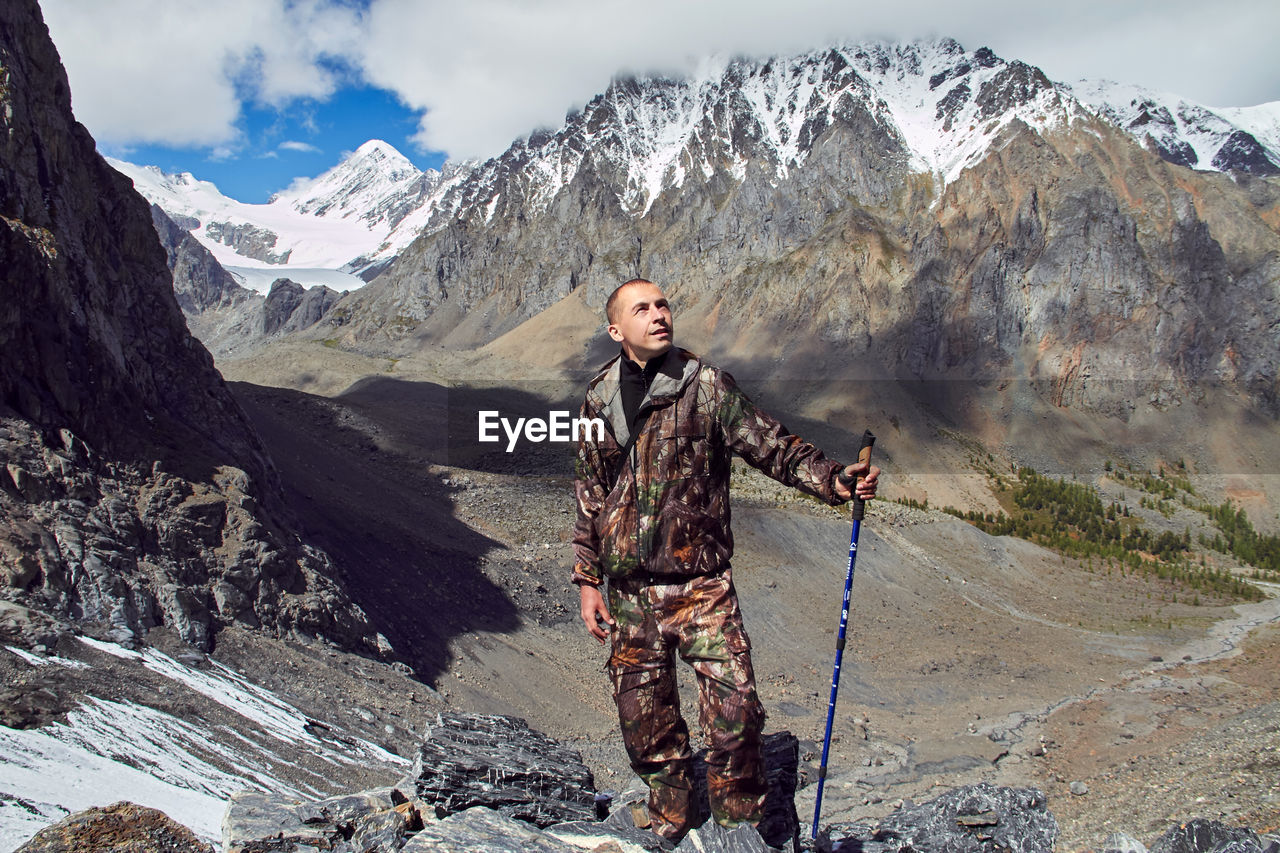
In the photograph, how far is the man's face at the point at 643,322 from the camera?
4.49m

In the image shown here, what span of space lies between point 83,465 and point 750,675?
43.3 feet

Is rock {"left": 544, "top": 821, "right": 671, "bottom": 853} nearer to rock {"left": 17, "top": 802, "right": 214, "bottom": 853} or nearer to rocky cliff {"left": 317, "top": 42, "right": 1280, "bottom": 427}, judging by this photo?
rock {"left": 17, "top": 802, "right": 214, "bottom": 853}

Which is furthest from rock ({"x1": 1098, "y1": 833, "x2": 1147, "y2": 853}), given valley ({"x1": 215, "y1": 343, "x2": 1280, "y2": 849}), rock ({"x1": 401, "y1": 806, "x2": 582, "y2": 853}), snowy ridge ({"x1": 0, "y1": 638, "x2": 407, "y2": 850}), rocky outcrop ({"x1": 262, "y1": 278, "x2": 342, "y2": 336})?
rocky outcrop ({"x1": 262, "y1": 278, "x2": 342, "y2": 336})

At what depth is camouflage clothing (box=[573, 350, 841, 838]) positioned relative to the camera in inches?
171

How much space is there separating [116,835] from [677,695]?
3.13 m

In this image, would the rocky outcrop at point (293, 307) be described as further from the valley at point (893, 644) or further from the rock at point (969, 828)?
the rock at point (969, 828)

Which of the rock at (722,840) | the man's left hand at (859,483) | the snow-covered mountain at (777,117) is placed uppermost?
the snow-covered mountain at (777,117)

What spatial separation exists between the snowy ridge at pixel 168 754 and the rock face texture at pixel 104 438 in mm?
1667

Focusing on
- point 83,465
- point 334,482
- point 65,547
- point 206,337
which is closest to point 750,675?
point 65,547

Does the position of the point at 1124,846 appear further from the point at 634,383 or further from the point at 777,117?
the point at 777,117

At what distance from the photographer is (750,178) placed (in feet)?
379

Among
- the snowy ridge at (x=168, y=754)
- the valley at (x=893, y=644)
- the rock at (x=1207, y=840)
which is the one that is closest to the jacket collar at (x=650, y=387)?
the snowy ridge at (x=168, y=754)

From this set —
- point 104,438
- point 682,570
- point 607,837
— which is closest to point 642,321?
point 682,570

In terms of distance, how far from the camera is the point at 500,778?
5.48 meters
